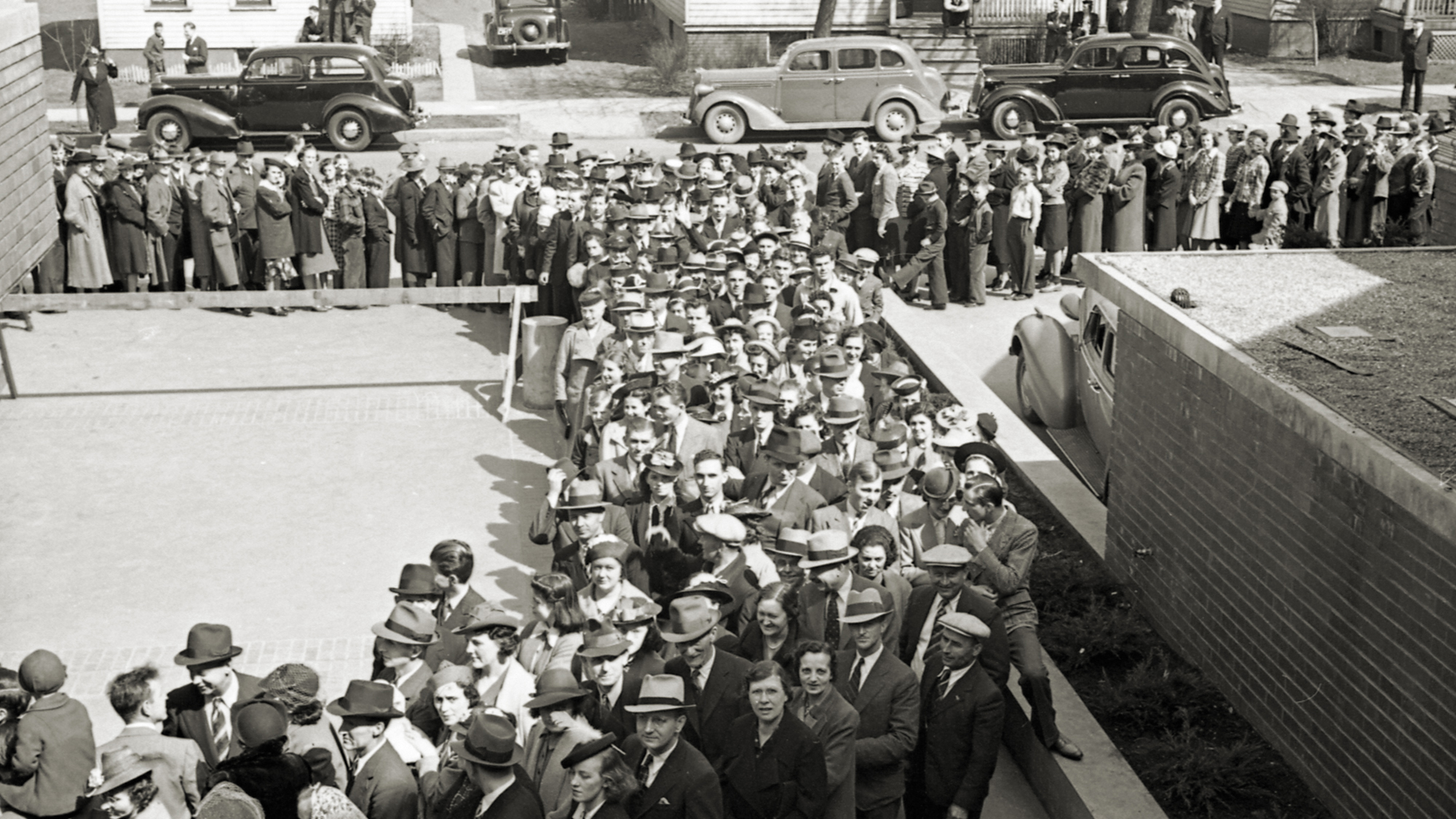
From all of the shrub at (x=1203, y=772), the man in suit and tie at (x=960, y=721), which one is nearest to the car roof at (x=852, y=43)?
the shrub at (x=1203, y=772)

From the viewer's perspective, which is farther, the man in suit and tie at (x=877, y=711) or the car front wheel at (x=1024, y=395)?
the car front wheel at (x=1024, y=395)

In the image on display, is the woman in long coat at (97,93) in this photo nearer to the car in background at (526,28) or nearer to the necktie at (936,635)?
the car in background at (526,28)

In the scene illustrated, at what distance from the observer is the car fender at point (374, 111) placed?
25.5 m

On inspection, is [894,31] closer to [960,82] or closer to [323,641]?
[960,82]

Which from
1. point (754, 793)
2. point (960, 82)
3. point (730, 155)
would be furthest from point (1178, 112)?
point (754, 793)

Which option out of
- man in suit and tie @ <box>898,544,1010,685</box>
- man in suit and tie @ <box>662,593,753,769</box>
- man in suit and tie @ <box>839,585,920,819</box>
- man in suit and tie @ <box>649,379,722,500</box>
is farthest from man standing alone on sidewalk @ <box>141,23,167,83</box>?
man in suit and tie @ <box>839,585,920,819</box>

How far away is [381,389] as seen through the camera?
14.9 meters

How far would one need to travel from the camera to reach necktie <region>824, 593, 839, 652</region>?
720 centimetres

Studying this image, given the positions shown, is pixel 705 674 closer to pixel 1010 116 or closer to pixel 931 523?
pixel 931 523

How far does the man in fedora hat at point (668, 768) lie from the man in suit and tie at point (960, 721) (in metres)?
1.47

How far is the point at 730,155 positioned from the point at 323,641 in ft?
34.8

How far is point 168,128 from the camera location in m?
24.7

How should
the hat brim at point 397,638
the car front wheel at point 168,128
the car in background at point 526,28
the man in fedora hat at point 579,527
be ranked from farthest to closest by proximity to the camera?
the car in background at point 526,28, the car front wheel at point 168,128, the man in fedora hat at point 579,527, the hat brim at point 397,638

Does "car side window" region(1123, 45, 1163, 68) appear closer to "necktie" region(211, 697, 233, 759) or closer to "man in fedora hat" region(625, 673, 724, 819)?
"necktie" region(211, 697, 233, 759)
